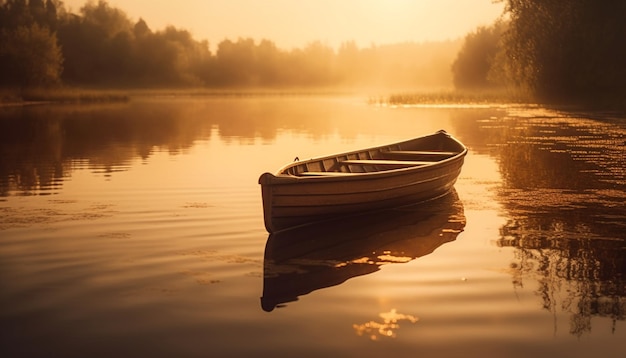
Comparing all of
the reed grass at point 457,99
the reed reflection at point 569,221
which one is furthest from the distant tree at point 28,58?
the reed reflection at point 569,221

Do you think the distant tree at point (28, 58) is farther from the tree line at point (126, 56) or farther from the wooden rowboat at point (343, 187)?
the wooden rowboat at point (343, 187)

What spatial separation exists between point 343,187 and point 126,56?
102325 mm

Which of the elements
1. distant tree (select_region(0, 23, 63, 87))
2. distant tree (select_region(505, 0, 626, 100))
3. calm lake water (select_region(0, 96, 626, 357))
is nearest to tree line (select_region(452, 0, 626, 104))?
distant tree (select_region(505, 0, 626, 100))

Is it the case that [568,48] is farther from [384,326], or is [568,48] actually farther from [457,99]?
[384,326]

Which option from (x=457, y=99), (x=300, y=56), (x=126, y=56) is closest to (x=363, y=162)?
(x=457, y=99)

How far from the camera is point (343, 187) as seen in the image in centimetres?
1230

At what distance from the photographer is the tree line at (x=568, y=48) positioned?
154 feet

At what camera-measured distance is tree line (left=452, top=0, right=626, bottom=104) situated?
47062 mm

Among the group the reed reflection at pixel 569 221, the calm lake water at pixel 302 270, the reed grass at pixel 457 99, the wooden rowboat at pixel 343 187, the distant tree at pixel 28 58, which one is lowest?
the calm lake water at pixel 302 270

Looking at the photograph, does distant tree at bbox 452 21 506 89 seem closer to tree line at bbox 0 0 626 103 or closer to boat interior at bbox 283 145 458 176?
tree line at bbox 0 0 626 103

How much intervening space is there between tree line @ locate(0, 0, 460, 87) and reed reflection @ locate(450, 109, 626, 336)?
2370 inches

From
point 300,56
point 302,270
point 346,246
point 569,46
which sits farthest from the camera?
point 300,56

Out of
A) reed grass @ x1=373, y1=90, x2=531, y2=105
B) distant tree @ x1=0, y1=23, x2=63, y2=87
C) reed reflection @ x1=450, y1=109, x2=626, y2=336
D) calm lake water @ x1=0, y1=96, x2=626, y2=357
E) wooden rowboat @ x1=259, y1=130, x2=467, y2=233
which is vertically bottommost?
calm lake water @ x1=0, y1=96, x2=626, y2=357

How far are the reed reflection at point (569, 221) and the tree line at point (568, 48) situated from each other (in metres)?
21.9
